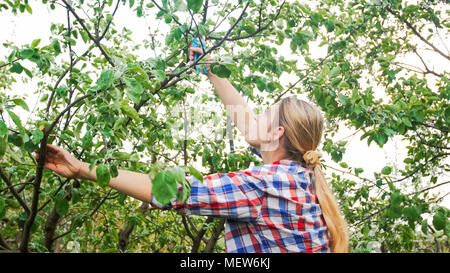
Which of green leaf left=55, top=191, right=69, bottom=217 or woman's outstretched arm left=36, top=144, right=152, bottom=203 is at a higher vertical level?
woman's outstretched arm left=36, top=144, right=152, bottom=203

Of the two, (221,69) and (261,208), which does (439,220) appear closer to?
(261,208)

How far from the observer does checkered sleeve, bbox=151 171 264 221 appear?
1.57 metres

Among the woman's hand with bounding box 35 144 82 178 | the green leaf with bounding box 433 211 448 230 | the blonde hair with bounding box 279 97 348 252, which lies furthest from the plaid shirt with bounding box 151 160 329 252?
the green leaf with bounding box 433 211 448 230

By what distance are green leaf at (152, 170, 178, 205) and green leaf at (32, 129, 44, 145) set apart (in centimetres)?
78

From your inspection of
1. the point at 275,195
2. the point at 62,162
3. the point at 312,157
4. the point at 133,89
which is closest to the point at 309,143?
the point at 312,157

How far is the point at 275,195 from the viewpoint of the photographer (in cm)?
167

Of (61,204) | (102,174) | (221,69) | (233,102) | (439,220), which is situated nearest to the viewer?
(102,174)

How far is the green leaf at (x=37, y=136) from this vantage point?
5.20 ft

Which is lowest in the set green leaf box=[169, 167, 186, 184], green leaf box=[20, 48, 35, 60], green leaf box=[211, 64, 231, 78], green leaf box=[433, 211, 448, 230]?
green leaf box=[433, 211, 448, 230]

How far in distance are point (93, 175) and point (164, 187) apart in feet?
2.14

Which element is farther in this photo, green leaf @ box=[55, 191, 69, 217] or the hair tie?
green leaf @ box=[55, 191, 69, 217]

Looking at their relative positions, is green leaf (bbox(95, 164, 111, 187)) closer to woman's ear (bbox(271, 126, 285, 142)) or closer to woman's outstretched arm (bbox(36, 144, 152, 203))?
woman's outstretched arm (bbox(36, 144, 152, 203))

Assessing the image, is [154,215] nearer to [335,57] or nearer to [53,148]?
[335,57]
